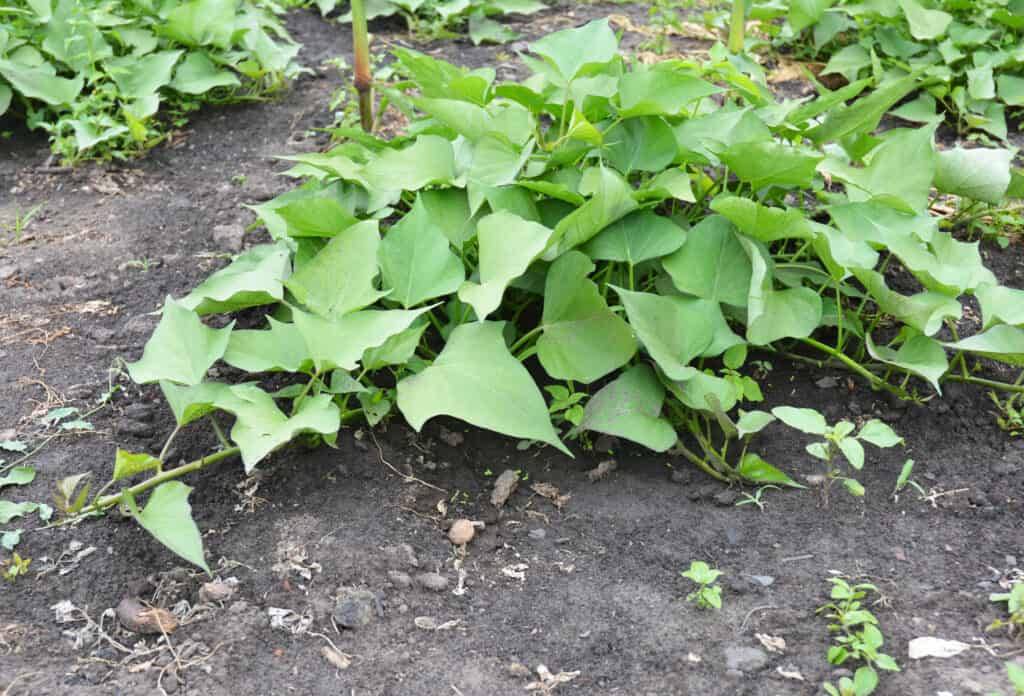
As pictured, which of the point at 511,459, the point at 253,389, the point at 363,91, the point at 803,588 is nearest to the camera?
the point at 803,588

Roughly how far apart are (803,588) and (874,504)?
333mm

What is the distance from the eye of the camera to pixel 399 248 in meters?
2.25

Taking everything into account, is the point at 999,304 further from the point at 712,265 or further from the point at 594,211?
the point at 594,211

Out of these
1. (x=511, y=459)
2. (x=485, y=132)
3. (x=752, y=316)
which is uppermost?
(x=485, y=132)

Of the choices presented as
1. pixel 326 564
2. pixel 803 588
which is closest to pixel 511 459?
pixel 326 564

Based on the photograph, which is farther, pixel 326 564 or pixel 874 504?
pixel 874 504

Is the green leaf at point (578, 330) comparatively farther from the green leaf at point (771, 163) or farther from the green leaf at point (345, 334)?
the green leaf at point (771, 163)

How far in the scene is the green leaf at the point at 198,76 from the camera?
3500mm

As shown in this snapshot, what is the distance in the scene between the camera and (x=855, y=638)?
170 cm

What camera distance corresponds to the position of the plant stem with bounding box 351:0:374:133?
2969 mm

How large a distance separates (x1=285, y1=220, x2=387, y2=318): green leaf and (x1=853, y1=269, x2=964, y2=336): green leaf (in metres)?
1.06

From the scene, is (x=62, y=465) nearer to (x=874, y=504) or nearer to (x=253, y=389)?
(x=253, y=389)

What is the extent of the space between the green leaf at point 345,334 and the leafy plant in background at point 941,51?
2.15m

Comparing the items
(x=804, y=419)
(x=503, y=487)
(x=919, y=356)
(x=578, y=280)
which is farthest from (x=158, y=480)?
(x=919, y=356)
